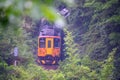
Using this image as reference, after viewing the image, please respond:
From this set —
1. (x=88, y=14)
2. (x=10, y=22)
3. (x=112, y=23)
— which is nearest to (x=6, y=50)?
(x=112, y=23)

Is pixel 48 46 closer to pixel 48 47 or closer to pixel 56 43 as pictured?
pixel 48 47

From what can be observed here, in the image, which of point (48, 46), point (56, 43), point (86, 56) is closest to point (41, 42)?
point (48, 46)

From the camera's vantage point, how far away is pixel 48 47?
1972 centimetres

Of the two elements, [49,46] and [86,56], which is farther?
[49,46]

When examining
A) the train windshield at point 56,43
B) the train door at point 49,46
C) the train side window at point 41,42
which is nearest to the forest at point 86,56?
the train windshield at point 56,43

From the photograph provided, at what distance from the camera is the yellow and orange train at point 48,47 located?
1955cm

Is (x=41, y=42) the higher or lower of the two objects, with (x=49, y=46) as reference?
higher

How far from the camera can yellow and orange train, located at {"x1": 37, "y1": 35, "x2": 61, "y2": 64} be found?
19547 mm

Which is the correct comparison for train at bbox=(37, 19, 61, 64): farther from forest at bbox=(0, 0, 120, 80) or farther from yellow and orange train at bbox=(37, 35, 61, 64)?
forest at bbox=(0, 0, 120, 80)

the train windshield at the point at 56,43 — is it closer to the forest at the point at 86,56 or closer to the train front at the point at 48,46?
the train front at the point at 48,46

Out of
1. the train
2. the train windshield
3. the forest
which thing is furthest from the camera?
the train windshield

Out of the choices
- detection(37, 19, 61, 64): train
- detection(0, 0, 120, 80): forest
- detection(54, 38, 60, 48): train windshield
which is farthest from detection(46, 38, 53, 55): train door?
detection(0, 0, 120, 80): forest

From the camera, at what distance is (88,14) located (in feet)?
50.5

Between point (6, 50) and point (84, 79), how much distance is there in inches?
143
